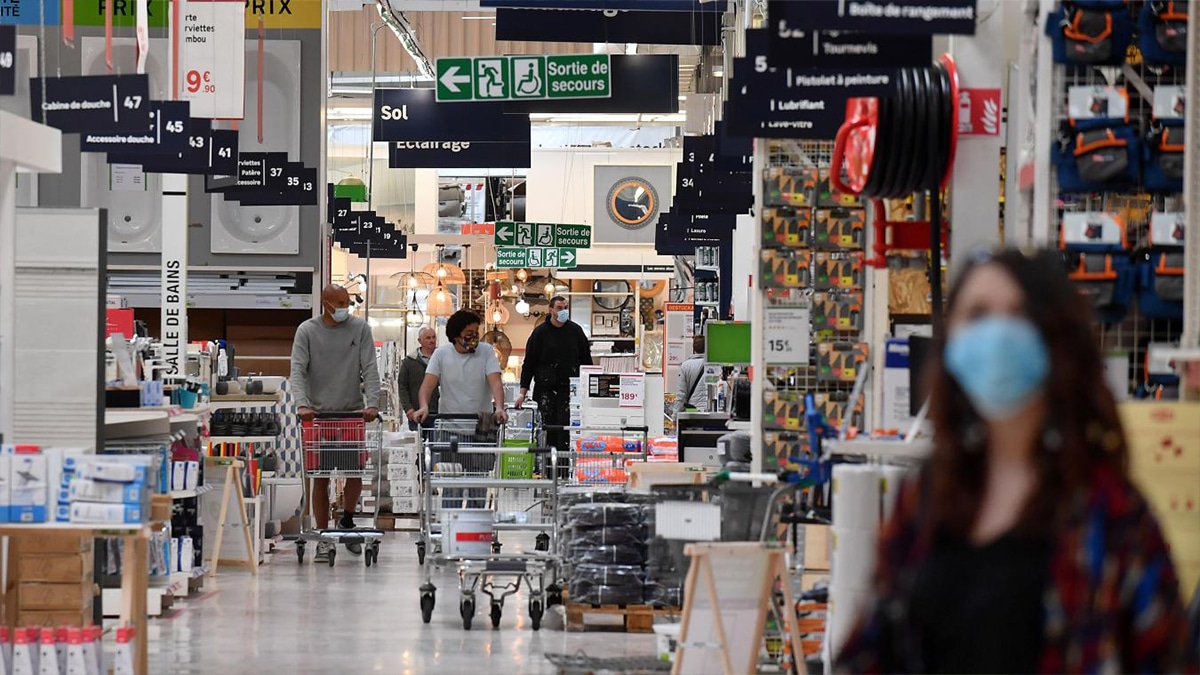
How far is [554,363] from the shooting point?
16484 millimetres

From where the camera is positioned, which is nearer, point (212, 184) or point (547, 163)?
point (212, 184)

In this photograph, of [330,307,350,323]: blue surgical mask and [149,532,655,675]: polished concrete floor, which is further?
[330,307,350,323]: blue surgical mask

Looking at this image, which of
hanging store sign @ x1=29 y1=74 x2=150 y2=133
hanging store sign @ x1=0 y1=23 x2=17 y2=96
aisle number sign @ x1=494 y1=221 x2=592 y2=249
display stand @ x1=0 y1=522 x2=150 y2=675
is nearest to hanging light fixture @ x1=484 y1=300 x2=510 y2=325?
aisle number sign @ x1=494 y1=221 x2=592 y2=249

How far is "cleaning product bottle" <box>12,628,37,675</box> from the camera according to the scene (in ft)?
22.0

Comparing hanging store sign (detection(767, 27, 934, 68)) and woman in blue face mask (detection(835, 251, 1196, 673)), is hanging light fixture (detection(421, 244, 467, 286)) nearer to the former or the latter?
hanging store sign (detection(767, 27, 934, 68))

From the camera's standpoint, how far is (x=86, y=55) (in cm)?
2022

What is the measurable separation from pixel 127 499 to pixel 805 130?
11.3 ft

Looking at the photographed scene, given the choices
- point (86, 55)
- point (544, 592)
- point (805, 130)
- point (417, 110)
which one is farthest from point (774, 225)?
point (86, 55)

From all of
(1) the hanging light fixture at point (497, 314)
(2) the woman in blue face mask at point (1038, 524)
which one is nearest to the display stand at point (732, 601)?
(2) the woman in blue face mask at point (1038, 524)

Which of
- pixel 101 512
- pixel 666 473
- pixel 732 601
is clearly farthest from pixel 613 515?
pixel 101 512

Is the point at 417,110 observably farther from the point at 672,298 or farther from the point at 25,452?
the point at 672,298

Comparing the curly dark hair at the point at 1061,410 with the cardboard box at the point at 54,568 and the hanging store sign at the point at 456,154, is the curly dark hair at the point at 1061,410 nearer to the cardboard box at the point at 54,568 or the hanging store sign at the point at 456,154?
the cardboard box at the point at 54,568

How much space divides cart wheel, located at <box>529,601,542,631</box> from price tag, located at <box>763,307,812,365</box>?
5.98ft

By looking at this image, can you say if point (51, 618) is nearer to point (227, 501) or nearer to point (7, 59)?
point (7, 59)
